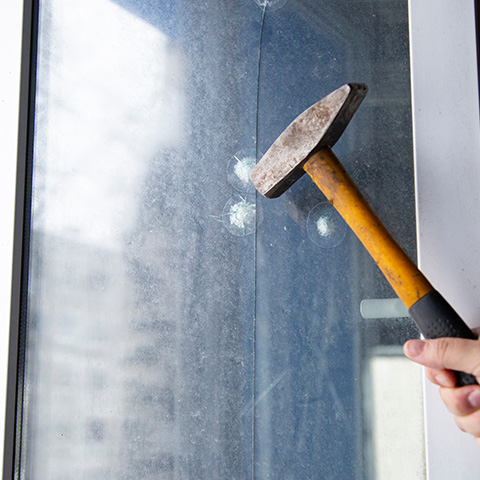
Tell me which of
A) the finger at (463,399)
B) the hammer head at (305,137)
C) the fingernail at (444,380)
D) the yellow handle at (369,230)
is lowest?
the finger at (463,399)

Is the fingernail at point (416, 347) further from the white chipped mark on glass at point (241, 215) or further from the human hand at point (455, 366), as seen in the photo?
the white chipped mark on glass at point (241, 215)

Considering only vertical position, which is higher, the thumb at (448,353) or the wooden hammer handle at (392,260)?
the wooden hammer handle at (392,260)

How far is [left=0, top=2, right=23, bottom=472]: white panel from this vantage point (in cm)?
94

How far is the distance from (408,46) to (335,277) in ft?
1.26

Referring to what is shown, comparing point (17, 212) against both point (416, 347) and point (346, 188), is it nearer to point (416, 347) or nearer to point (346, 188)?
point (346, 188)

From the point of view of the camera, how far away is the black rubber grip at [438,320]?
0.54 m

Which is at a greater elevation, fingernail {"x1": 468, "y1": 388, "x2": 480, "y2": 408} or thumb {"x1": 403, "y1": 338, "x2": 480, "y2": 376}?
thumb {"x1": 403, "y1": 338, "x2": 480, "y2": 376}

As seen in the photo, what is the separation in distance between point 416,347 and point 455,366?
5 centimetres

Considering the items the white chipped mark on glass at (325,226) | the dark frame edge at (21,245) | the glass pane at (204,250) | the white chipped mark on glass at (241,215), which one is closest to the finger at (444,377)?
the glass pane at (204,250)

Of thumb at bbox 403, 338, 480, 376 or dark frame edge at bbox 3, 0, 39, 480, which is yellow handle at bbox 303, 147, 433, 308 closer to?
thumb at bbox 403, 338, 480, 376

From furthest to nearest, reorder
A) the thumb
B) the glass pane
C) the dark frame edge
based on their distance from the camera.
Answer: the dark frame edge, the glass pane, the thumb

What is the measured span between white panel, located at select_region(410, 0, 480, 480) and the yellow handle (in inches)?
4.1

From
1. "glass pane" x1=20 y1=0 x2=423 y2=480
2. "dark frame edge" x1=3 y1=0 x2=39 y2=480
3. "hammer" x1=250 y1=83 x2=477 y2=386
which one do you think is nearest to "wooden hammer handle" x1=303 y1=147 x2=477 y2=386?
"hammer" x1=250 y1=83 x2=477 y2=386

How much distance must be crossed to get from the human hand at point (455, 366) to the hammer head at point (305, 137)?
29 cm
